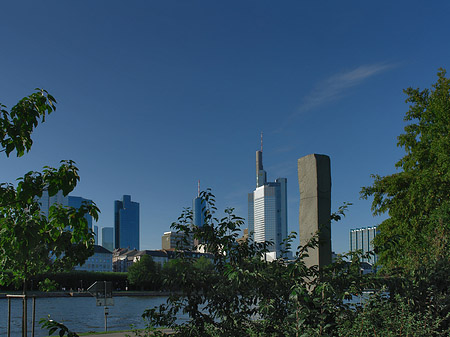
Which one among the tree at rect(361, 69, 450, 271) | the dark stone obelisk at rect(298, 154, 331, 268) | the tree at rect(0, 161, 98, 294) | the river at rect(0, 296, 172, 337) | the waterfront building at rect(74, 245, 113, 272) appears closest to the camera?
the tree at rect(0, 161, 98, 294)

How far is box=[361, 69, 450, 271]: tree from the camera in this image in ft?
62.1

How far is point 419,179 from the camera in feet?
66.2

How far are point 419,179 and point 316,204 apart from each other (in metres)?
15.5

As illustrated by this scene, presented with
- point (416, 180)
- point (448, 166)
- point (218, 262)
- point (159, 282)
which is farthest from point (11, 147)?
point (416, 180)

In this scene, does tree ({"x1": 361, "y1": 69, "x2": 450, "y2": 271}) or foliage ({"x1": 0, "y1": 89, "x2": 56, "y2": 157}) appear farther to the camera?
tree ({"x1": 361, "y1": 69, "x2": 450, "y2": 271})

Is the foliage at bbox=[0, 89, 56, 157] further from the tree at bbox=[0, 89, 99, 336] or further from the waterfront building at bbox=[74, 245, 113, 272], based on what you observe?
the waterfront building at bbox=[74, 245, 113, 272]

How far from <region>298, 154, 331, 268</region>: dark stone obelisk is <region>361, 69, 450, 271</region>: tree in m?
11.2

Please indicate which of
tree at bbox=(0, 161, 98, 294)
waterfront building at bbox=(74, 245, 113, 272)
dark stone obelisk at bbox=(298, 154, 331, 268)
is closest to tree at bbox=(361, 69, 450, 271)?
dark stone obelisk at bbox=(298, 154, 331, 268)

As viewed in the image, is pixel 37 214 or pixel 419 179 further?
pixel 419 179

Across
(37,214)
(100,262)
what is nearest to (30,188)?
(37,214)

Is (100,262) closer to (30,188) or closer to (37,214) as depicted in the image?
(37,214)

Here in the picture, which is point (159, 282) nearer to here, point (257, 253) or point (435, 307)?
point (257, 253)

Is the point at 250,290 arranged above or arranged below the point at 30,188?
below

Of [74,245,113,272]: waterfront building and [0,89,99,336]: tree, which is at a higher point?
[0,89,99,336]: tree
